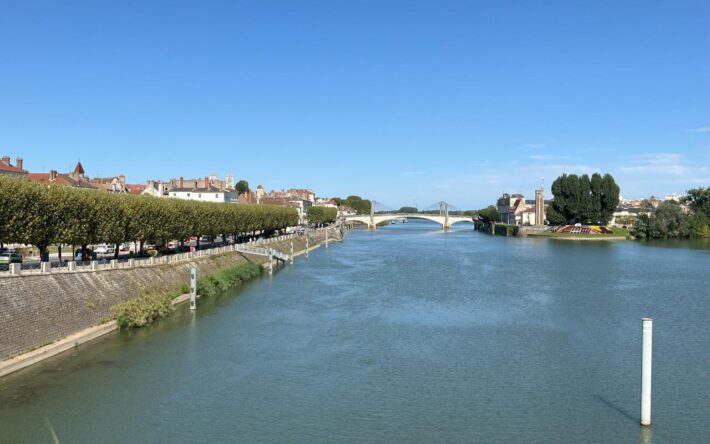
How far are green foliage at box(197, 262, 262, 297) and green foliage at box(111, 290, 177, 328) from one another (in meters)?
7.94

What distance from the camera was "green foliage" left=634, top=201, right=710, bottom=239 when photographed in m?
112

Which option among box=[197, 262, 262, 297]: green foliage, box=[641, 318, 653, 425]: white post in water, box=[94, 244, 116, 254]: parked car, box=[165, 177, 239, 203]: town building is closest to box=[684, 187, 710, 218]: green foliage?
box=[165, 177, 239, 203]: town building

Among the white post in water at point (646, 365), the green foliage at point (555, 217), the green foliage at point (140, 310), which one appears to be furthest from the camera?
the green foliage at point (555, 217)

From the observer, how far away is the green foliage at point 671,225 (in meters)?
112

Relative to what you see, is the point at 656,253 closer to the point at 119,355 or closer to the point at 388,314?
the point at 388,314

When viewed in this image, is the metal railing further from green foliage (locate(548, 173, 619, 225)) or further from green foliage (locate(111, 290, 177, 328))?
green foliage (locate(548, 173, 619, 225))

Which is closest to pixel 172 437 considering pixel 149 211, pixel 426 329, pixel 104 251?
pixel 426 329

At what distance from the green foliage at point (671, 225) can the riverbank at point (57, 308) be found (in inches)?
3988

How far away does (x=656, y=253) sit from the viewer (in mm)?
80438

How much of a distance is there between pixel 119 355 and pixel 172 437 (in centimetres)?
885

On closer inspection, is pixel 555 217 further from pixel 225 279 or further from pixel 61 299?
pixel 61 299

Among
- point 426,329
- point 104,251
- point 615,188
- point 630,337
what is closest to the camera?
point 630,337

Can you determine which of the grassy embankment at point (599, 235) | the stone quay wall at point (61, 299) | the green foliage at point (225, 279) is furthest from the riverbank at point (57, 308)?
the grassy embankment at point (599, 235)

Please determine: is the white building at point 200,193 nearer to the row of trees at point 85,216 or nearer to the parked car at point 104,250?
the parked car at point 104,250
